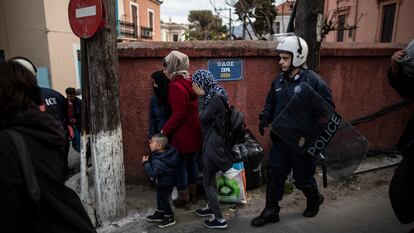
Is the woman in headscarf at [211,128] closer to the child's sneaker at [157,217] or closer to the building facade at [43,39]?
the child's sneaker at [157,217]

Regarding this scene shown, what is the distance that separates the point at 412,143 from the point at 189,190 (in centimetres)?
246

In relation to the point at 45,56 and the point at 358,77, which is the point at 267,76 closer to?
the point at 358,77

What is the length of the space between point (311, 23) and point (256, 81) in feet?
3.41

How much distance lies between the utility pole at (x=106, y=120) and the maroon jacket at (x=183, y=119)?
0.56m

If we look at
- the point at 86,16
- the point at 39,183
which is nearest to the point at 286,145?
the point at 86,16

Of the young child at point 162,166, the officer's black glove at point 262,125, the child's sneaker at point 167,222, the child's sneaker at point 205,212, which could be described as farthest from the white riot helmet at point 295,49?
the child's sneaker at point 167,222

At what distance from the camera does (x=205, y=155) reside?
3336 mm

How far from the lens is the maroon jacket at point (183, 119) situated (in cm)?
323

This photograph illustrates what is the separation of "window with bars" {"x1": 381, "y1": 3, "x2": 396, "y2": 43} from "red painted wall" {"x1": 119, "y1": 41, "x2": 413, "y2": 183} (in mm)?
8025

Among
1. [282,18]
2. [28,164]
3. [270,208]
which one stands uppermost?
[282,18]

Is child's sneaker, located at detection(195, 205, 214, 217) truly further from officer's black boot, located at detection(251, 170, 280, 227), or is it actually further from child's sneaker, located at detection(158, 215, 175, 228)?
officer's black boot, located at detection(251, 170, 280, 227)

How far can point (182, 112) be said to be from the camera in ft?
10.6

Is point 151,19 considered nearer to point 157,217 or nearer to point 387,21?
point 387,21

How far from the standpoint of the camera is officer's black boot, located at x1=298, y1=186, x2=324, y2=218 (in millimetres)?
3473
